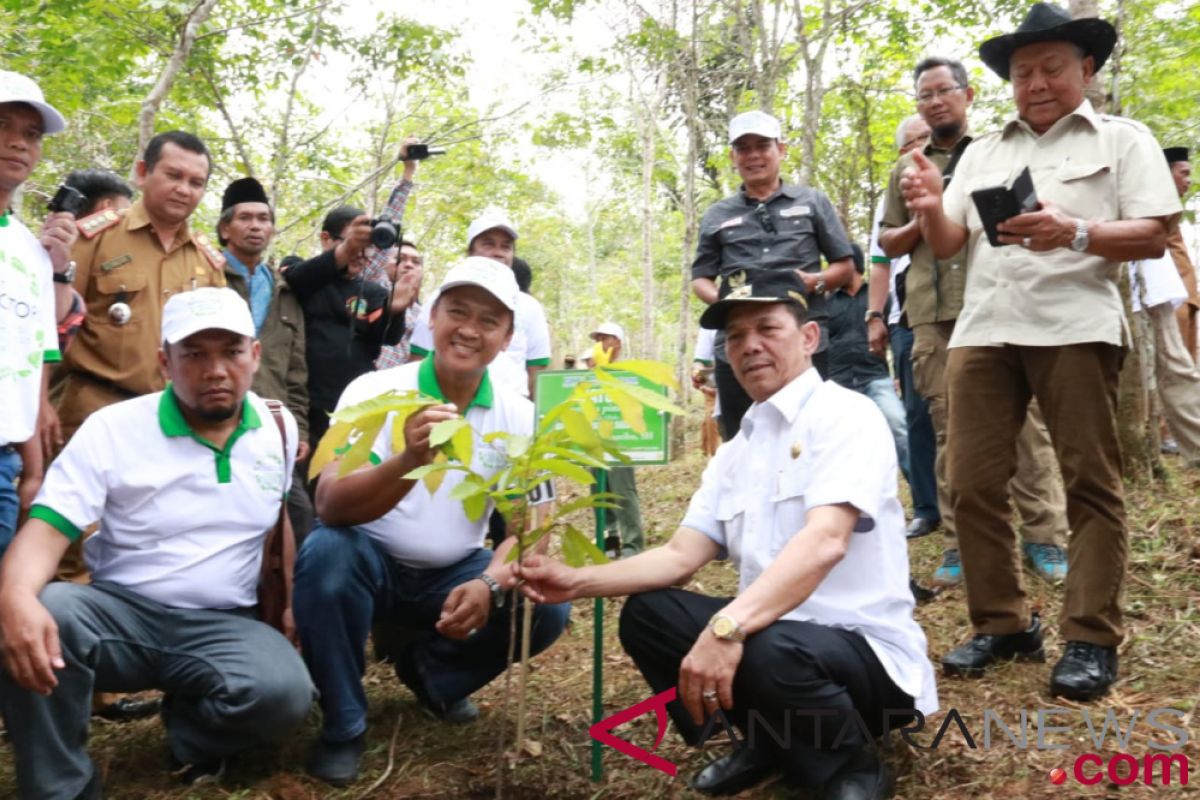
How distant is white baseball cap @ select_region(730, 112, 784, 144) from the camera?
4.59 meters

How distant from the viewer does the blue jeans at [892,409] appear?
5859 millimetres

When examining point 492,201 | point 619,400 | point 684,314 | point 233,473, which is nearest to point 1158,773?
point 619,400

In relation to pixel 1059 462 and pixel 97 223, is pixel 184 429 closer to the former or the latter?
pixel 97 223

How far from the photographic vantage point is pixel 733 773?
2.61 m

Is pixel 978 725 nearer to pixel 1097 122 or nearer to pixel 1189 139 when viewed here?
pixel 1097 122

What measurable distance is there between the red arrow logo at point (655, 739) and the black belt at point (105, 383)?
2330 millimetres

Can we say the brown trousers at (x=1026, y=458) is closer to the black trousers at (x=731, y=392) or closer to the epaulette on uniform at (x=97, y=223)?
the black trousers at (x=731, y=392)

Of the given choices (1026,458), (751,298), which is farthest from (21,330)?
(1026,458)

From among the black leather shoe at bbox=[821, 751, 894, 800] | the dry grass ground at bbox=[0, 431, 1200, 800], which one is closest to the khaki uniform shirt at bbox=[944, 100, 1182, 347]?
the dry grass ground at bbox=[0, 431, 1200, 800]

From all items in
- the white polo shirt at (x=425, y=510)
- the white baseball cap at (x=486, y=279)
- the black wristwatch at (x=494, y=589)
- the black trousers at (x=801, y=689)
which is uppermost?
the white baseball cap at (x=486, y=279)

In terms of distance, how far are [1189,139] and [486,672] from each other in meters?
8.96

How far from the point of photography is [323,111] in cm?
1291

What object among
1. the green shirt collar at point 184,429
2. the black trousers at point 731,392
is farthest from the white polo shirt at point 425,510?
the black trousers at point 731,392

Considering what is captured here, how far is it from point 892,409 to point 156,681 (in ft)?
15.5
